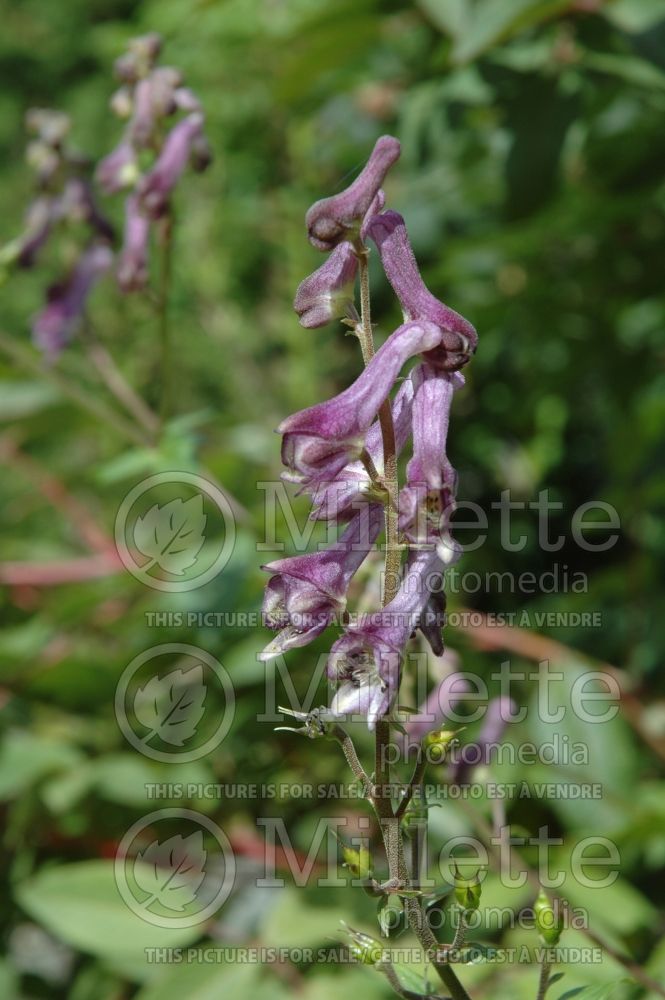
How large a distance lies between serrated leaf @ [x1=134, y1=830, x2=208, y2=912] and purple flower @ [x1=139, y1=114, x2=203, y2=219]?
949 millimetres

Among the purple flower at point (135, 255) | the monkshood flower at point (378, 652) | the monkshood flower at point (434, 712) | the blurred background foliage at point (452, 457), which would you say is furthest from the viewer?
the purple flower at point (135, 255)

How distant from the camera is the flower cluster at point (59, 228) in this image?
1686 millimetres

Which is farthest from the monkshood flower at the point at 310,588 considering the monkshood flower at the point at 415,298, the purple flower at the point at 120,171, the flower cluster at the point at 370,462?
the purple flower at the point at 120,171

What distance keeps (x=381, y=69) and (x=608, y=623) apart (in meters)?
1.27

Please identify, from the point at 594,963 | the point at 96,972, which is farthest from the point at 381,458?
the point at 96,972

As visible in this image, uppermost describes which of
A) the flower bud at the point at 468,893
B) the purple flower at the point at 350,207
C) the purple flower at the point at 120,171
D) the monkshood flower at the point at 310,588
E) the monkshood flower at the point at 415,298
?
the purple flower at the point at 350,207

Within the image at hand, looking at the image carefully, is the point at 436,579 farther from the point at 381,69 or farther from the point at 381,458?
the point at 381,69

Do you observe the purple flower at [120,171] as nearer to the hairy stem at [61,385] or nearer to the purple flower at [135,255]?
the purple flower at [135,255]

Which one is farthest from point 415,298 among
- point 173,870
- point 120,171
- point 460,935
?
point 173,870

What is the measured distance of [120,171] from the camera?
162cm

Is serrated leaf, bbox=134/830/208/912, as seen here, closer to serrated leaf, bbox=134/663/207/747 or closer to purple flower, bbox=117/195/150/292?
serrated leaf, bbox=134/663/207/747

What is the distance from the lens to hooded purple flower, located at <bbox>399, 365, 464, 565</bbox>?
66cm

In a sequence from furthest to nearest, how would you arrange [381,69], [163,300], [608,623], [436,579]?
[381,69], [608,623], [163,300], [436,579]

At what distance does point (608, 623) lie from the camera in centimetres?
205
